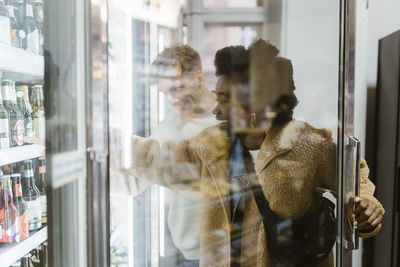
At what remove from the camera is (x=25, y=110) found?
46.3 inches

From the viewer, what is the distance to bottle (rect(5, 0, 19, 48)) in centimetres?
110

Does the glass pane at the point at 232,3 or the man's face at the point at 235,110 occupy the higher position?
the glass pane at the point at 232,3

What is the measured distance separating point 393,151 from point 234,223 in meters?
1.06

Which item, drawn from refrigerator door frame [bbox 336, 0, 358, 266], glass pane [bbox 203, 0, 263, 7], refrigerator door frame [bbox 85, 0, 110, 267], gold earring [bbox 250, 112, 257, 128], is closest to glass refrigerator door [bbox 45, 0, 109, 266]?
refrigerator door frame [bbox 85, 0, 110, 267]

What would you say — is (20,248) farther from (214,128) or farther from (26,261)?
(214,128)

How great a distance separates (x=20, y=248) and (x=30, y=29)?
0.73 m

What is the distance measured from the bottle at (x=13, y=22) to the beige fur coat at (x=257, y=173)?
22.7 inches

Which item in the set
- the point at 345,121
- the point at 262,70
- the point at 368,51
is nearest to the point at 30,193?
the point at 262,70

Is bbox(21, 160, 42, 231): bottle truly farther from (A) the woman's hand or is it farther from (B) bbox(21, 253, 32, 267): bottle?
(A) the woman's hand

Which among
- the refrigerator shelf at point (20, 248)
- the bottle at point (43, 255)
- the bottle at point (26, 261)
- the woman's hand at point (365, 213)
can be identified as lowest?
the bottle at point (26, 261)

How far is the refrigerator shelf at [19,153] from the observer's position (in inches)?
36.5

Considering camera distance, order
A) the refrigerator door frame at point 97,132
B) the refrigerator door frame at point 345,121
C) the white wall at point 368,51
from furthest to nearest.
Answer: the white wall at point 368,51, the refrigerator door frame at point 345,121, the refrigerator door frame at point 97,132

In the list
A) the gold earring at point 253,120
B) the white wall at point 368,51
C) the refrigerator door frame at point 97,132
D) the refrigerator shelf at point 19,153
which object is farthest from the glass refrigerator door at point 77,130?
the white wall at point 368,51

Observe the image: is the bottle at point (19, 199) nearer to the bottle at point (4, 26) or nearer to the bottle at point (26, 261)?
the bottle at point (26, 261)
